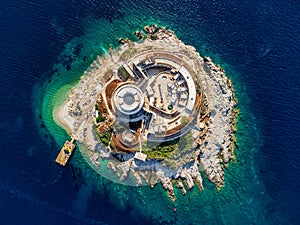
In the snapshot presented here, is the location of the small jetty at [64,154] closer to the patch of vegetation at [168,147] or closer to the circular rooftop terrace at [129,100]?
the circular rooftop terrace at [129,100]

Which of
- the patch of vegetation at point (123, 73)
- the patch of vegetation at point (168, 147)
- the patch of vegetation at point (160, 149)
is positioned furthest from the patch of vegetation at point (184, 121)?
the patch of vegetation at point (123, 73)

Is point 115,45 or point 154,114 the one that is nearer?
point 154,114

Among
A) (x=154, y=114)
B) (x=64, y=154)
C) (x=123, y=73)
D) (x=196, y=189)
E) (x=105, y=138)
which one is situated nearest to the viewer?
(x=196, y=189)

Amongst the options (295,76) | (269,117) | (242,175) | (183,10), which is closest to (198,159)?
(242,175)

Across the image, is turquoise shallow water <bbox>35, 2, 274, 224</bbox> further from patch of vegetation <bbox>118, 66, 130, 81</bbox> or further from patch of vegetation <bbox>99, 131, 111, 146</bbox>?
patch of vegetation <bbox>99, 131, 111, 146</bbox>

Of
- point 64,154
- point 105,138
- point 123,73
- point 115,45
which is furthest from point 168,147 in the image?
point 115,45

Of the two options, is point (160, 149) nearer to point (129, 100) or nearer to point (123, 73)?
point (129, 100)

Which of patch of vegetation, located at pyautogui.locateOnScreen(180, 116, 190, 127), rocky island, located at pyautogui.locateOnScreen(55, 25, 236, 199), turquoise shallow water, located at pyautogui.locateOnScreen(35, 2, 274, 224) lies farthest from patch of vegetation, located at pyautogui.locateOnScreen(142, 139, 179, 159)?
turquoise shallow water, located at pyautogui.locateOnScreen(35, 2, 274, 224)
